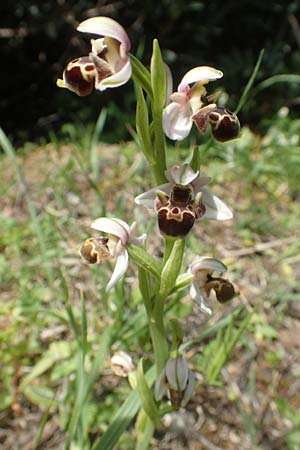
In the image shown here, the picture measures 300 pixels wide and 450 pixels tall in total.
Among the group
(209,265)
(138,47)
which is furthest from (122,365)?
(138,47)

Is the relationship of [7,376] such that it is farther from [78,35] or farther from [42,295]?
[78,35]

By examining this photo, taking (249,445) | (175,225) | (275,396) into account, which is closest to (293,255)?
(275,396)

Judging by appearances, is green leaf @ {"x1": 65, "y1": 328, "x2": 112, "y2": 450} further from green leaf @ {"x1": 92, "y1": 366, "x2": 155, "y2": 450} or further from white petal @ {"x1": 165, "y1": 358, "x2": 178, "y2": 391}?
white petal @ {"x1": 165, "y1": 358, "x2": 178, "y2": 391}

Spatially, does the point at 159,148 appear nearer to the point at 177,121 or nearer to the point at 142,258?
the point at 177,121

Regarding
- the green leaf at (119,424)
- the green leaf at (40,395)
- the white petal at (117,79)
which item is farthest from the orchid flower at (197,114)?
the green leaf at (40,395)

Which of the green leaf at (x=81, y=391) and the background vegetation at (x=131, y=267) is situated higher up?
the green leaf at (x=81, y=391)

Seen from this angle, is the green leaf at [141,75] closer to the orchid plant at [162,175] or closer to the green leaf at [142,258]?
the orchid plant at [162,175]

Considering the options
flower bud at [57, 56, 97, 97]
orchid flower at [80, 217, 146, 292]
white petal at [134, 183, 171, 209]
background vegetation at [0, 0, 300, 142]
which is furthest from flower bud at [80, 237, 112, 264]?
background vegetation at [0, 0, 300, 142]
